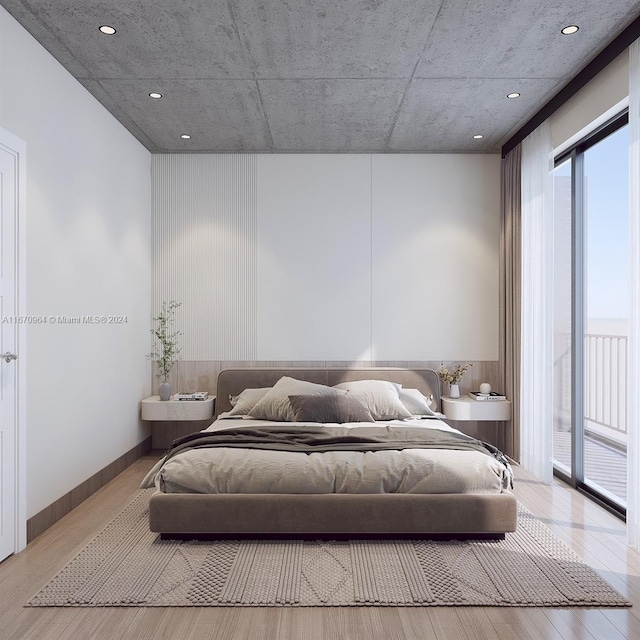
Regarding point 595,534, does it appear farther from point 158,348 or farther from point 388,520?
point 158,348

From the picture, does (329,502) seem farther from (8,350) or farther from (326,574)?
(8,350)

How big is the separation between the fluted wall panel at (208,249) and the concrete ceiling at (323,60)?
51 centimetres

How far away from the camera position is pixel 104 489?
4027 mm

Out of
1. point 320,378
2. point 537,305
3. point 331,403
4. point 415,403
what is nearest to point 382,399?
point 415,403

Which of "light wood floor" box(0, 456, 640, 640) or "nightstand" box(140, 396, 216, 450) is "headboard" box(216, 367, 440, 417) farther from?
"light wood floor" box(0, 456, 640, 640)

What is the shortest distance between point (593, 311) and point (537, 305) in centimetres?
96

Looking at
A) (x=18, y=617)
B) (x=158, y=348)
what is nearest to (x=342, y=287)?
(x=158, y=348)

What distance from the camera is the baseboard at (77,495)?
3129 mm

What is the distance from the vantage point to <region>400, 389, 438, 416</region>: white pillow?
4.55 meters

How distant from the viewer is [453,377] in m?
5.02

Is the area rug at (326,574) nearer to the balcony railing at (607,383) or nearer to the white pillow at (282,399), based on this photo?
the white pillow at (282,399)

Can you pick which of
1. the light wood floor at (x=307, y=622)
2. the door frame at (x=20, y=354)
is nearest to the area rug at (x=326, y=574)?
the light wood floor at (x=307, y=622)

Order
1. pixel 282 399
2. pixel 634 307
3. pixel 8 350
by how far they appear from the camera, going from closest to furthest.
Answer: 1. pixel 8 350
2. pixel 634 307
3. pixel 282 399

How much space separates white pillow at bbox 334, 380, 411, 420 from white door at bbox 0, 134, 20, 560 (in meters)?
2.44
